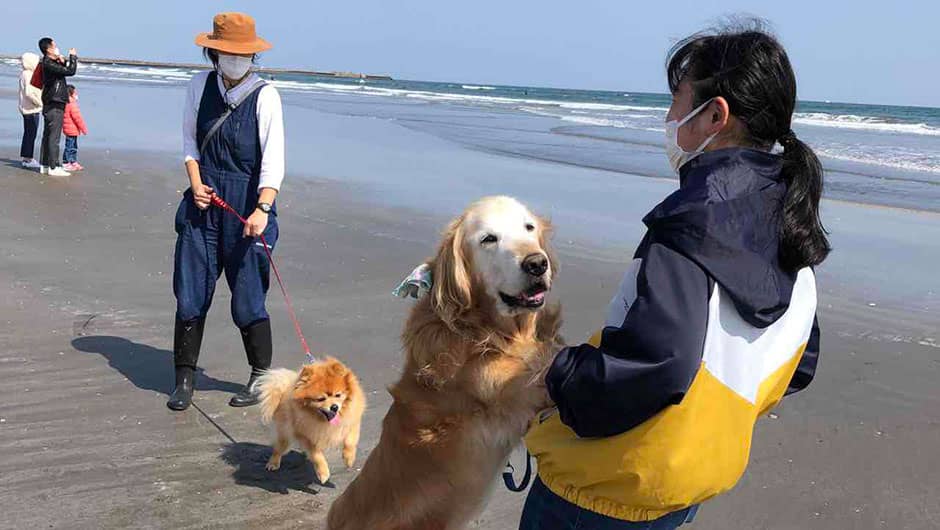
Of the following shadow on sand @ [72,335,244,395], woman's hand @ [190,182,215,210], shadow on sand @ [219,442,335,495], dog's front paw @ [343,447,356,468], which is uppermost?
woman's hand @ [190,182,215,210]

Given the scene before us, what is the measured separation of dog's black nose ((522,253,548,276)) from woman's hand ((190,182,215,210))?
7.88ft

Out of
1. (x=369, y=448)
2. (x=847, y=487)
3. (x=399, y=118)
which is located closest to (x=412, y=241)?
(x=369, y=448)

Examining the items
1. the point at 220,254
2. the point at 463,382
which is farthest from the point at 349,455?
the point at 463,382

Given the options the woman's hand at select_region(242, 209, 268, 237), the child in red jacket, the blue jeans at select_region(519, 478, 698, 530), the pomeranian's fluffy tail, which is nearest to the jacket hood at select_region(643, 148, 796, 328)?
the blue jeans at select_region(519, 478, 698, 530)

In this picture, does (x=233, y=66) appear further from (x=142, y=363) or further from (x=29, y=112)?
(x=29, y=112)

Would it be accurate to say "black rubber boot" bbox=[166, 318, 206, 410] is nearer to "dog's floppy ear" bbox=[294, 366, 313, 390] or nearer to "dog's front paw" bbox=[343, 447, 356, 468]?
"dog's floppy ear" bbox=[294, 366, 313, 390]

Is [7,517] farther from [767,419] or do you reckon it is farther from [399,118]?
[399,118]

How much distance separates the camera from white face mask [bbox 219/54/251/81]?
14.2 ft

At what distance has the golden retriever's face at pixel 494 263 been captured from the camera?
2570 millimetres

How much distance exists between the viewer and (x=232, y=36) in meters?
4.38

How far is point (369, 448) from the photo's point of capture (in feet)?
14.2

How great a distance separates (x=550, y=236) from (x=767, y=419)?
2.25m

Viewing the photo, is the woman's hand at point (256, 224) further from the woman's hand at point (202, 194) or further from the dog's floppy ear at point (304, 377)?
the dog's floppy ear at point (304, 377)

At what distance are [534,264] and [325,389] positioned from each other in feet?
5.83
